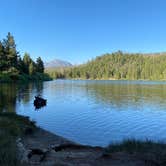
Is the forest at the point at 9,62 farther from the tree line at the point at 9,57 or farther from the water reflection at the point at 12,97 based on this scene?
the water reflection at the point at 12,97

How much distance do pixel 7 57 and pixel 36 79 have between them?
31.8 m

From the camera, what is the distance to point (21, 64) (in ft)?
327

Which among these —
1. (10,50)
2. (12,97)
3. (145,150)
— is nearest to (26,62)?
(10,50)

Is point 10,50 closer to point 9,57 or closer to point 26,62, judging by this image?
point 9,57

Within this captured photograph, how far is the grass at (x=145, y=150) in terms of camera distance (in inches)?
326

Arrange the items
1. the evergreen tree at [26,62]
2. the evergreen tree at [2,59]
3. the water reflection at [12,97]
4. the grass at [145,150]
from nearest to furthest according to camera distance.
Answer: the grass at [145,150]
the water reflection at [12,97]
the evergreen tree at [2,59]
the evergreen tree at [26,62]

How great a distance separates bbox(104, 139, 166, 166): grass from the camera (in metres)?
8.28

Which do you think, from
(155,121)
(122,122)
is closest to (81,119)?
(122,122)

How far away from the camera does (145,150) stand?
9.57 metres

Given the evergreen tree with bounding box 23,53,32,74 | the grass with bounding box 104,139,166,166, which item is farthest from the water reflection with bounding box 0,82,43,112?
the evergreen tree with bounding box 23,53,32,74

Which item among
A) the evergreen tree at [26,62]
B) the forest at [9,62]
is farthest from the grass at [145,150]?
the evergreen tree at [26,62]

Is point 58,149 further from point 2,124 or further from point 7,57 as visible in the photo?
point 7,57

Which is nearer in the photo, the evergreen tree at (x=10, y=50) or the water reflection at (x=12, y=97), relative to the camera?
the water reflection at (x=12, y=97)

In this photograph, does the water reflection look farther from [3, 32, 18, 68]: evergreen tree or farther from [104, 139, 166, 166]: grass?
[3, 32, 18, 68]: evergreen tree
